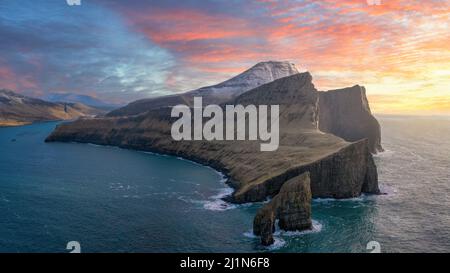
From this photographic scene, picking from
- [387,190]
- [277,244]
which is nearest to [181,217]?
[277,244]

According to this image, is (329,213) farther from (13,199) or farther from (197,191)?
(13,199)

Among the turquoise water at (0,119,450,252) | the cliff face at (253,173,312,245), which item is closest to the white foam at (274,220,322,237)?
the turquoise water at (0,119,450,252)

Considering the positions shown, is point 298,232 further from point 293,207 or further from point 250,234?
point 250,234

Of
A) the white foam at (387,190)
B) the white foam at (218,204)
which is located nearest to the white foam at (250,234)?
the white foam at (218,204)

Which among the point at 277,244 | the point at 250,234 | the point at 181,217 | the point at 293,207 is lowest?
the point at 277,244

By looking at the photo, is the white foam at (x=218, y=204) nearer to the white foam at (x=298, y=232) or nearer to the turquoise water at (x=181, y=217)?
the turquoise water at (x=181, y=217)

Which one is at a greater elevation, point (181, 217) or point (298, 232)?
point (181, 217)

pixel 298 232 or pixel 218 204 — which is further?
pixel 218 204

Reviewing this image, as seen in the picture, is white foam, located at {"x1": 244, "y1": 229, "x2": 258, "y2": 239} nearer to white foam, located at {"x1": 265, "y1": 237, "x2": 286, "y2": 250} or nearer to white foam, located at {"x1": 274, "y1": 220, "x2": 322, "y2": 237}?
white foam, located at {"x1": 265, "y1": 237, "x2": 286, "y2": 250}
